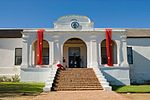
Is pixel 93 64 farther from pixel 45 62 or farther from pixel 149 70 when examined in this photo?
pixel 149 70

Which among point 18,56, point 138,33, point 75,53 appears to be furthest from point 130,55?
point 18,56

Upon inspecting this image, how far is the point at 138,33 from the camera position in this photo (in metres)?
33.8

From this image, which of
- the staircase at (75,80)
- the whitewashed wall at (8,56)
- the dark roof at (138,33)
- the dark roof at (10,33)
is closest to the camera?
the staircase at (75,80)

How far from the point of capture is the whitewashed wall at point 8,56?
30812 millimetres

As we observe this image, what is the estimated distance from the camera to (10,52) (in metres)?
31.4

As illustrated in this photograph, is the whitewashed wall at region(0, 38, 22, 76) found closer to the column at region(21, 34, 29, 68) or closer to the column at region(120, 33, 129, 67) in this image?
the column at region(21, 34, 29, 68)

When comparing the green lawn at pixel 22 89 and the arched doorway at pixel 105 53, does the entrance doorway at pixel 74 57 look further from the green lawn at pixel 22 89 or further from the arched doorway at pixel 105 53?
the green lawn at pixel 22 89

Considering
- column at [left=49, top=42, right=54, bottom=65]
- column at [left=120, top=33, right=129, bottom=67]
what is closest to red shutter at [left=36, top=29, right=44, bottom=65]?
column at [left=49, top=42, right=54, bottom=65]

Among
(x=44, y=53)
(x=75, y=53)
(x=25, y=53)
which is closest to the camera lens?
(x=25, y=53)

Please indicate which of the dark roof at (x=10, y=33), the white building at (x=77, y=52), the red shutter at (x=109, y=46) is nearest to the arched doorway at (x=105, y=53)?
the white building at (x=77, y=52)

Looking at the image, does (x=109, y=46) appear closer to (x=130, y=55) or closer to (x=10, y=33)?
(x=130, y=55)

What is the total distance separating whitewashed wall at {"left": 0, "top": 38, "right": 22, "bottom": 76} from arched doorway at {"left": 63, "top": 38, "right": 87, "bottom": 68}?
18.4 feet

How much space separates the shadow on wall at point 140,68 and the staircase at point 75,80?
8.01m

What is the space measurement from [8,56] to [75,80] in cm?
1210
